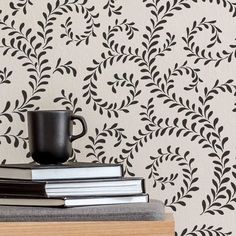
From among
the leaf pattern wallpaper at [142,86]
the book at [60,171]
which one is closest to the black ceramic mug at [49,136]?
the book at [60,171]

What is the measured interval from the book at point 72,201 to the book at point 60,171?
0.18 ft

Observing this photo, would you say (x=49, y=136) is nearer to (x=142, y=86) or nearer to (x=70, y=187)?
(x=70, y=187)

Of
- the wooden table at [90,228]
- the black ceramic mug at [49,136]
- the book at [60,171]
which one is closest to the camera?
the wooden table at [90,228]

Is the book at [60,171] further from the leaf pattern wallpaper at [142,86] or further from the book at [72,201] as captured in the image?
the leaf pattern wallpaper at [142,86]

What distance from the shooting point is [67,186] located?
1.44 m

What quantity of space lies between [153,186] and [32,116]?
0.39 meters

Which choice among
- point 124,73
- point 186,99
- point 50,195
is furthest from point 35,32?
point 50,195

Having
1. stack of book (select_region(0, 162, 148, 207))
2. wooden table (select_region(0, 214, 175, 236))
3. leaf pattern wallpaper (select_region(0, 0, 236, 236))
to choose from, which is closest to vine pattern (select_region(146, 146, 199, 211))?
leaf pattern wallpaper (select_region(0, 0, 236, 236))

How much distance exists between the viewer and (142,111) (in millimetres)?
1791

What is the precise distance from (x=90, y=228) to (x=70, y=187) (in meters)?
0.12

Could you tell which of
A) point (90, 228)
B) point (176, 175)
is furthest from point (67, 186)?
point (176, 175)

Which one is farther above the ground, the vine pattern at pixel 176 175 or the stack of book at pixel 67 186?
the stack of book at pixel 67 186

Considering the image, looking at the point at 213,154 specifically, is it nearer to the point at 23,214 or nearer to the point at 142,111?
the point at 142,111

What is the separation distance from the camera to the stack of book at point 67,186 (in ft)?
4.64
